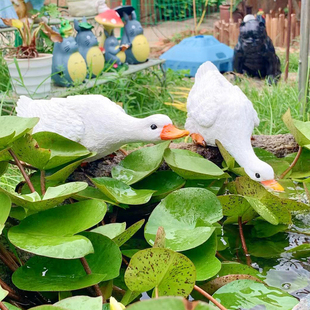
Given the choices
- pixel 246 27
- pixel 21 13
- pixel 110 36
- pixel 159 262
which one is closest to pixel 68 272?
pixel 159 262

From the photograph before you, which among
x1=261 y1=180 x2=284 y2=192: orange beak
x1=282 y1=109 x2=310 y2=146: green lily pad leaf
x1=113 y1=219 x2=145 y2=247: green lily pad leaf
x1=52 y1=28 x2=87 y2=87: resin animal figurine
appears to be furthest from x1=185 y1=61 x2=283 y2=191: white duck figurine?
x1=52 y1=28 x2=87 y2=87: resin animal figurine

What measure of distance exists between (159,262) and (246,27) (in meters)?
3.71

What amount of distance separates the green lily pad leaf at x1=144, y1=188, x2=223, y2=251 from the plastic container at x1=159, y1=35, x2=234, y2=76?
11.8ft

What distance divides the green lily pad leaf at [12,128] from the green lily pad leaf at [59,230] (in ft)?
0.49

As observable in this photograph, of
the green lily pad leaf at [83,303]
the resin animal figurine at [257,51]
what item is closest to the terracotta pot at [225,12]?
the resin animal figurine at [257,51]

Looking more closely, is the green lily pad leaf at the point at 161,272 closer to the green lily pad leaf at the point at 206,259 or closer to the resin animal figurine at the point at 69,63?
the green lily pad leaf at the point at 206,259

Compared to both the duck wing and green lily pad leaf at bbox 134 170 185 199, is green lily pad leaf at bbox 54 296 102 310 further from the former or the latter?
the duck wing

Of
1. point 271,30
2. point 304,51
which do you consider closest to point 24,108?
point 304,51

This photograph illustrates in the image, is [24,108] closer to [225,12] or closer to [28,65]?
[28,65]

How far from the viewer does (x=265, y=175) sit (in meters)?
1.17

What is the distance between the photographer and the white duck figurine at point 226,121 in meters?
1.21

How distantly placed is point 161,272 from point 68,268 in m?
0.20

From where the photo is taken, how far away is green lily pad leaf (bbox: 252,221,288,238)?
104 centimetres

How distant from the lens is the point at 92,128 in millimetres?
1182
